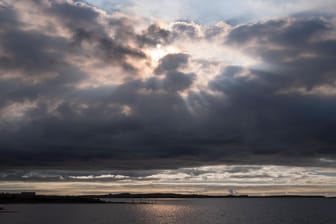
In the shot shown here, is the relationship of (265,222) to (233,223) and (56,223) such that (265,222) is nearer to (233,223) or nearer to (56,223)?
(233,223)

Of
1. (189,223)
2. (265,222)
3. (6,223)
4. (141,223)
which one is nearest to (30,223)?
(6,223)

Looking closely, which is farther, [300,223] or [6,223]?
[300,223]

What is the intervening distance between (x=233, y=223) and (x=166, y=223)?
65.9ft

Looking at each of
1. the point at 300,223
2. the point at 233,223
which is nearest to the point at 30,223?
the point at 233,223

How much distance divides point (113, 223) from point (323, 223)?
6282 cm

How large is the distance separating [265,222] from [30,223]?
6936 cm

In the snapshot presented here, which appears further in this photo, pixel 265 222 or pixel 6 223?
pixel 265 222

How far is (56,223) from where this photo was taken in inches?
5418

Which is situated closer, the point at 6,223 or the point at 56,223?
the point at 6,223

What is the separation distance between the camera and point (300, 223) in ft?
460

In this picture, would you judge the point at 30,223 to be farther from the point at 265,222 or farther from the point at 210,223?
the point at 265,222

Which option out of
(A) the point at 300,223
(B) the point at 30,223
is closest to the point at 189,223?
(A) the point at 300,223

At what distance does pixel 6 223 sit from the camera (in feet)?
423

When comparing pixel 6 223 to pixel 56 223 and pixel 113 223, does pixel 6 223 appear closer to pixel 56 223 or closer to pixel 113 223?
pixel 56 223
